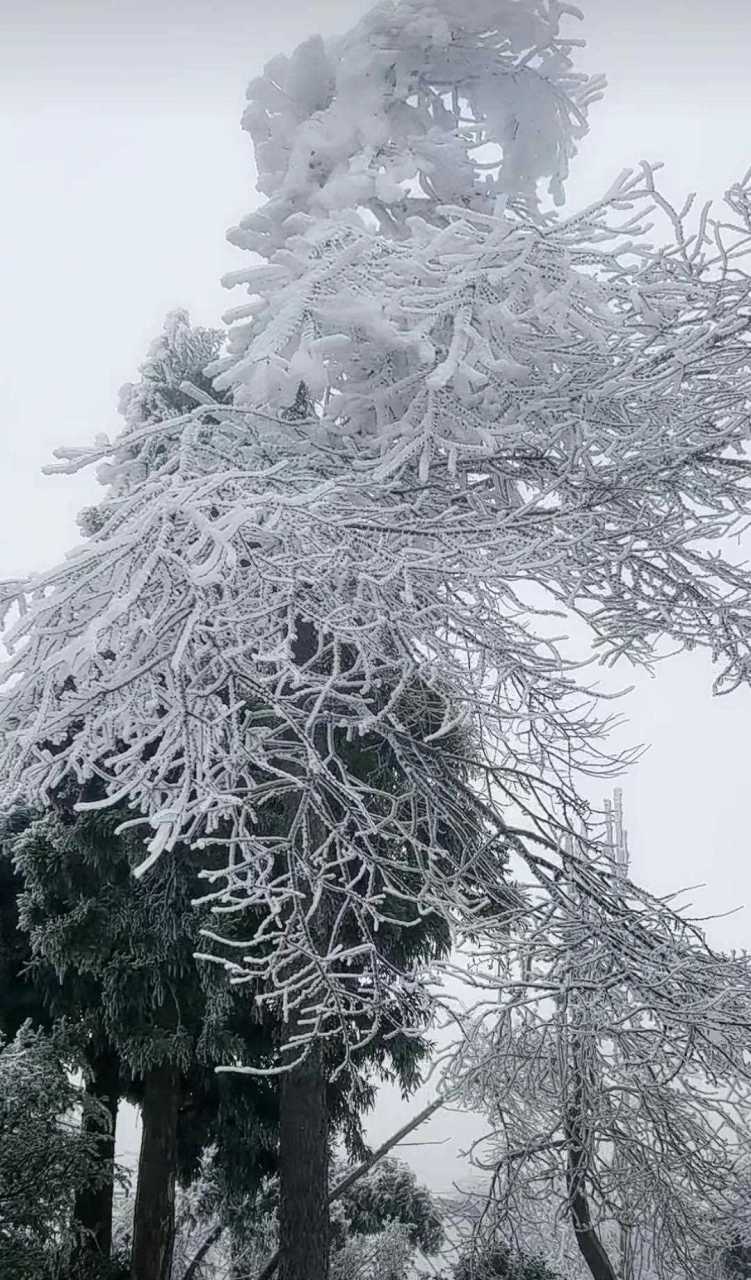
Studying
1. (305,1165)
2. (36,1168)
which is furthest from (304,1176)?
(36,1168)

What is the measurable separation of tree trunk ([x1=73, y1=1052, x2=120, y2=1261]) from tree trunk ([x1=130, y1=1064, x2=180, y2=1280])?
1.11 ft

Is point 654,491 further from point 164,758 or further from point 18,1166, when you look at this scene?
point 18,1166

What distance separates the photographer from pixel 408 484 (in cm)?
484

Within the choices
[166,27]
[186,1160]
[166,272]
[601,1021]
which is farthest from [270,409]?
[166,272]

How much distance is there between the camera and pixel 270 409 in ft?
16.9

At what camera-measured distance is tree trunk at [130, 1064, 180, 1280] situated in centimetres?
891

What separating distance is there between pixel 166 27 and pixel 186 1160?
14.9m

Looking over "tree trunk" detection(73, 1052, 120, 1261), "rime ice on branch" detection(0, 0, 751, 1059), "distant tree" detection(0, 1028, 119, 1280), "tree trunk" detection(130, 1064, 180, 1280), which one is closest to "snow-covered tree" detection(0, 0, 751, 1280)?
"rime ice on branch" detection(0, 0, 751, 1059)

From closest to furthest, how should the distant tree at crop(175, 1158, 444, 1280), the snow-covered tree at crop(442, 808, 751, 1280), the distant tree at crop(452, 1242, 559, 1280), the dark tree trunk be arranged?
the snow-covered tree at crop(442, 808, 751, 1280) < the dark tree trunk < the distant tree at crop(452, 1242, 559, 1280) < the distant tree at crop(175, 1158, 444, 1280)

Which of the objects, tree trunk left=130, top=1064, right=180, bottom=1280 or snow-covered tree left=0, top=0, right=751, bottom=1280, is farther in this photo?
tree trunk left=130, top=1064, right=180, bottom=1280

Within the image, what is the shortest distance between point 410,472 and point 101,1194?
8.53m

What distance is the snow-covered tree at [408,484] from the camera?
12.0ft

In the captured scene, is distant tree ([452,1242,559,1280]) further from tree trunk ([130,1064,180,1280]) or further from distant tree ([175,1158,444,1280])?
tree trunk ([130,1064,180,1280])

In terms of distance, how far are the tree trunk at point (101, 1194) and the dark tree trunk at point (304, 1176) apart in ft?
10.6
